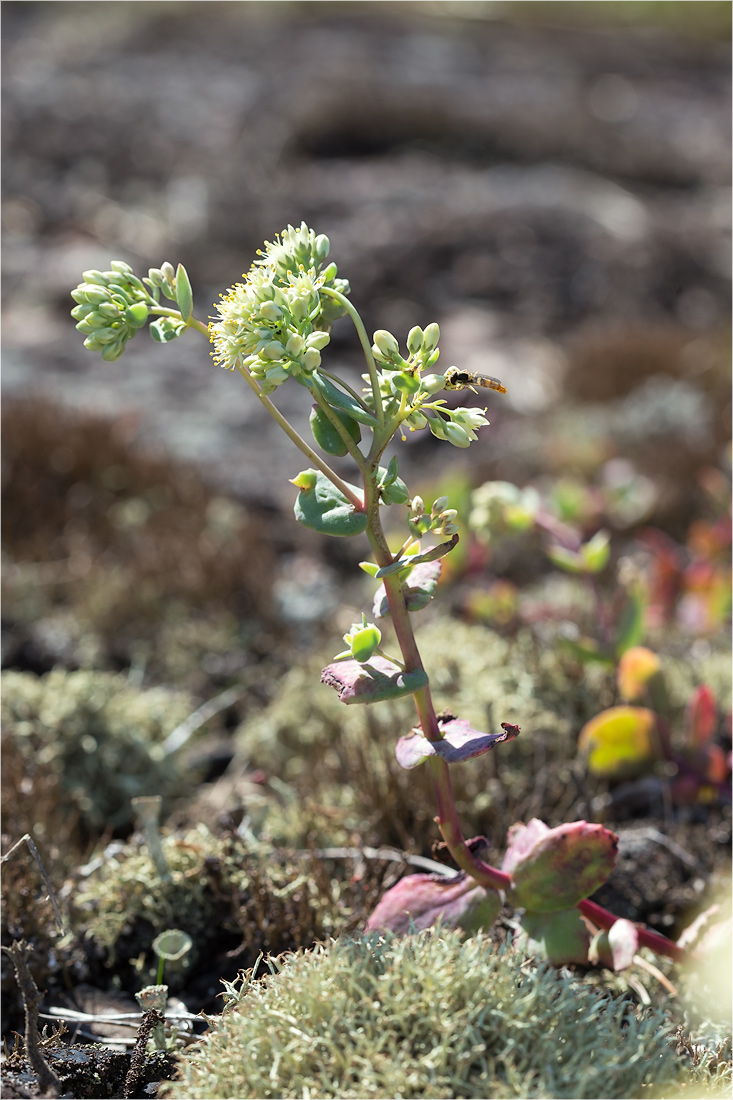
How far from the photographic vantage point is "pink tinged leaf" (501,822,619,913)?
4.99ft

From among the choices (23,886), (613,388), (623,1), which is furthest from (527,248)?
(623,1)

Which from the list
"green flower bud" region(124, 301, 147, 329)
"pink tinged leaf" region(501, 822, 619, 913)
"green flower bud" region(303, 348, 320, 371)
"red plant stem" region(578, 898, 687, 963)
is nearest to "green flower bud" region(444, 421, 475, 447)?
"green flower bud" region(303, 348, 320, 371)

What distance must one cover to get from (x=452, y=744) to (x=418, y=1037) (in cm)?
43

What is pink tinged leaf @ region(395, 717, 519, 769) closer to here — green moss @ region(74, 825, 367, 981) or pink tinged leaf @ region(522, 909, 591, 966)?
pink tinged leaf @ region(522, 909, 591, 966)

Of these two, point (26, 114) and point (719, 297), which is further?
point (26, 114)

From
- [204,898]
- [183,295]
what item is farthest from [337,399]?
[204,898]

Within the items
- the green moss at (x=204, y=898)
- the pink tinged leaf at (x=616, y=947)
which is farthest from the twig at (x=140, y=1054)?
the pink tinged leaf at (x=616, y=947)

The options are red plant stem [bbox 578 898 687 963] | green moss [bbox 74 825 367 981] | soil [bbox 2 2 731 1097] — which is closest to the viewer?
red plant stem [bbox 578 898 687 963]

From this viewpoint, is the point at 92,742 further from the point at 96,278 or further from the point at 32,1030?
the point at 96,278

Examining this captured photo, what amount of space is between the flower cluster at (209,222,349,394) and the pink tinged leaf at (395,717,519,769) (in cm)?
63

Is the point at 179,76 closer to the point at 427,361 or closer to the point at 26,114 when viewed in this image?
the point at 26,114

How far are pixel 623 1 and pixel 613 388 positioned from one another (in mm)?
20083

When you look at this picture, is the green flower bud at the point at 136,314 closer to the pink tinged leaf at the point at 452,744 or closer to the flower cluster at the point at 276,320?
the flower cluster at the point at 276,320

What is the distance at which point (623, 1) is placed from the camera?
2109 cm
